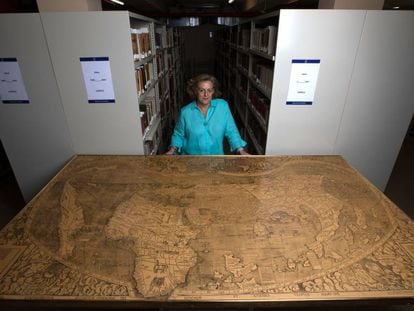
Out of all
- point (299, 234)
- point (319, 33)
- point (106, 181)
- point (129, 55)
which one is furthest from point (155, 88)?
point (299, 234)

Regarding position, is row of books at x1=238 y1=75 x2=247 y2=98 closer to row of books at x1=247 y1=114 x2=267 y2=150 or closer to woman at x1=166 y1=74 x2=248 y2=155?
row of books at x1=247 y1=114 x2=267 y2=150

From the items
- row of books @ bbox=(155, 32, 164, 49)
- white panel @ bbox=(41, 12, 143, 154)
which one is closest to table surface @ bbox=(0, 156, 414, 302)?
white panel @ bbox=(41, 12, 143, 154)

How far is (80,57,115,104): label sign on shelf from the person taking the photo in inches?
72.5

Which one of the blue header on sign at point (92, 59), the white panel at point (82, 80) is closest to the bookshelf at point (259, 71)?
the white panel at point (82, 80)

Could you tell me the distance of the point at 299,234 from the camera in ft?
4.44

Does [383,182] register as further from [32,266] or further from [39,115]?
[39,115]

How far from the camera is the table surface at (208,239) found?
108cm

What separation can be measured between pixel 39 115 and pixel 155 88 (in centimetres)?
147

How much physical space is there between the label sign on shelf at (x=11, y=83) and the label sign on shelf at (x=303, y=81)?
77.8 inches

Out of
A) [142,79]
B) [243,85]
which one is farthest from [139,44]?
[243,85]

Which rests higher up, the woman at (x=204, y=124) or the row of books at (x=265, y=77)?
the row of books at (x=265, y=77)

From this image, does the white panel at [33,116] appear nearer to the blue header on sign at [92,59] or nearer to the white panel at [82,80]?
the white panel at [82,80]

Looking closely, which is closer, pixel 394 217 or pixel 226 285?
pixel 226 285

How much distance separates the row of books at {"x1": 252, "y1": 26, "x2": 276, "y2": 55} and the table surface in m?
1.09
